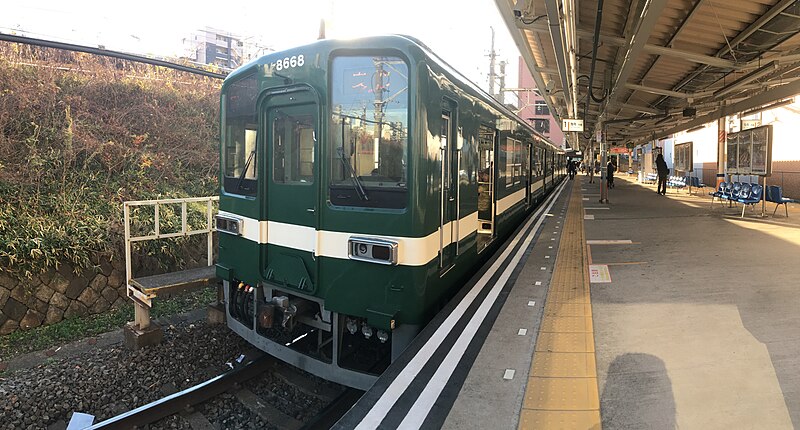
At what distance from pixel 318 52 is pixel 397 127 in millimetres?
923

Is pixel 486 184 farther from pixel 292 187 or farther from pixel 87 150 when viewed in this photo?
pixel 87 150

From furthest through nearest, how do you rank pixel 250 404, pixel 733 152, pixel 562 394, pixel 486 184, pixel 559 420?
pixel 733 152
pixel 486 184
pixel 250 404
pixel 562 394
pixel 559 420

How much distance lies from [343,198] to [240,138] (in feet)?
4.87

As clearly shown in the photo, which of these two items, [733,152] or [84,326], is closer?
[84,326]

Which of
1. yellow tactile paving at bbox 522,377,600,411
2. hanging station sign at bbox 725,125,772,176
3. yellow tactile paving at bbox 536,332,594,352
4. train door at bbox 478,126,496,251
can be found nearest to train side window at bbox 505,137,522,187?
train door at bbox 478,126,496,251

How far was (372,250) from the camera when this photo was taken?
3.71 meters

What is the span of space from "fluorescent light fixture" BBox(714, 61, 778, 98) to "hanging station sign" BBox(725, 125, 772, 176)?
1.11 metres

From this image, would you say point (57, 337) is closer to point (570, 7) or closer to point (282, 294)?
point (282, 294)

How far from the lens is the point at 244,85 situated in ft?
15.1

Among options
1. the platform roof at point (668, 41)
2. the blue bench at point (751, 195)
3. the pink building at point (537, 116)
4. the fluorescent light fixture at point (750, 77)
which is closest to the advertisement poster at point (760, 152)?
the blue bench at point (751, 195)

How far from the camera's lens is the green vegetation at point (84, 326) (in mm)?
5801

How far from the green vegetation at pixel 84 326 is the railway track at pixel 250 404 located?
9.04 ft

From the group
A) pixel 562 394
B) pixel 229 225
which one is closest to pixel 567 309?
pixel 562 394

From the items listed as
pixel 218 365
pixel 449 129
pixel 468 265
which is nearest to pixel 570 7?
pixel 449 129
